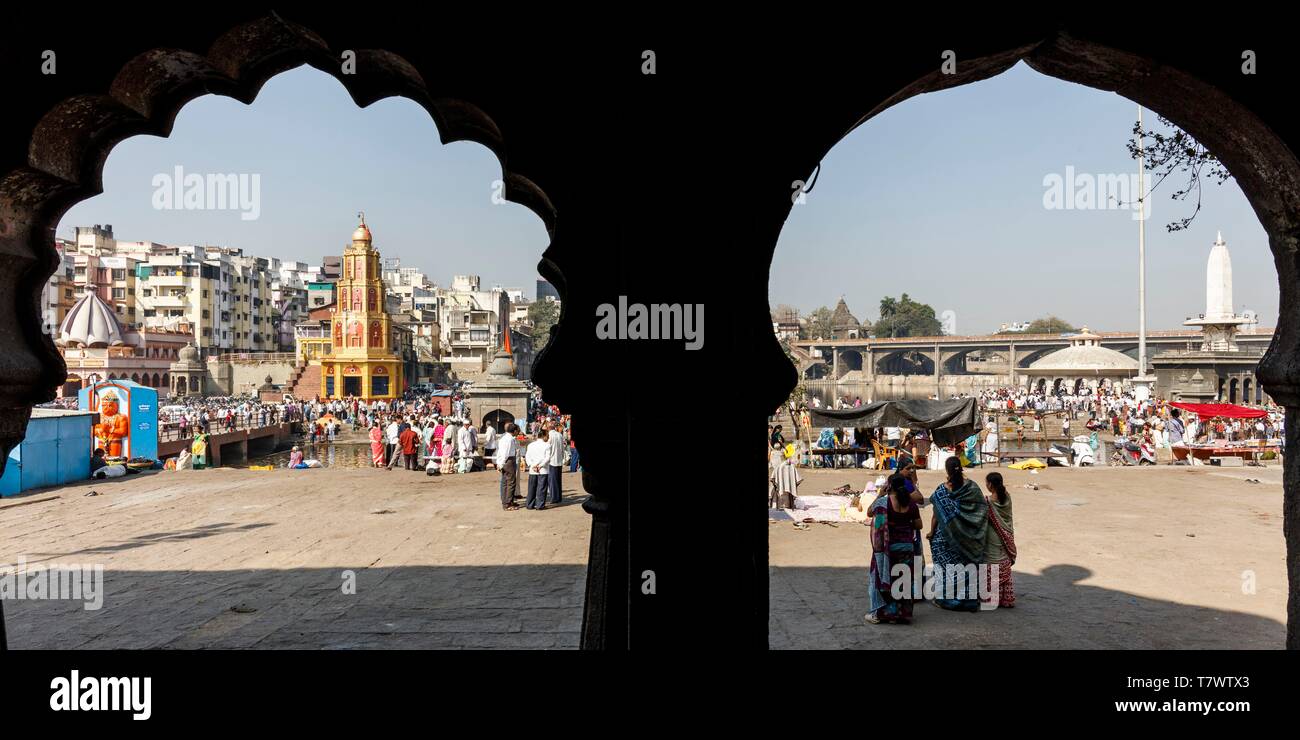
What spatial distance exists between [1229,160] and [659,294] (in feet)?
8.60

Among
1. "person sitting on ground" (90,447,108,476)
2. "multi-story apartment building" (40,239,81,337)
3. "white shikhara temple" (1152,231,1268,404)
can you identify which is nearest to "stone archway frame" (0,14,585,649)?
"person sitting on ground" (90,447,108,476)

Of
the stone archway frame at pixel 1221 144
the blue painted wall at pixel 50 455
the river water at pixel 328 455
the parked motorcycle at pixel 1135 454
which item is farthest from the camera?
the river water at pixel 328 455

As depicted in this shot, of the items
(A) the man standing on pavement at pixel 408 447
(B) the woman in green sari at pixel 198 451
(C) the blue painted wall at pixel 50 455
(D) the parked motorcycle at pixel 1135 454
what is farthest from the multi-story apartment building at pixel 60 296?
(D) the parked motorcycle at pixel 1135 454

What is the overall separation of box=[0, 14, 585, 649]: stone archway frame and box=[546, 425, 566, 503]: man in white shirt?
8722mm

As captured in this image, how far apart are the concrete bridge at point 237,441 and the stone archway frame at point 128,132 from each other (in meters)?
28.9

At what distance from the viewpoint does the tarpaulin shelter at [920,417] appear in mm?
16281

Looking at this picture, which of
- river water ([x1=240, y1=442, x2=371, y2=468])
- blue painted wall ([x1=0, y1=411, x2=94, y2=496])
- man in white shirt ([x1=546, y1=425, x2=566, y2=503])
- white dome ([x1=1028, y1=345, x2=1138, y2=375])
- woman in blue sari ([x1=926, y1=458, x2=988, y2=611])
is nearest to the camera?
woman in blue sari ([x1=926, y1=458, x2=988, y2=611])

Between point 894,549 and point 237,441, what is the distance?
39017 mm

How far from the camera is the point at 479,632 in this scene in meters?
5.95

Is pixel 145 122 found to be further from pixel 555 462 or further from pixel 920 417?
pixel 920 417

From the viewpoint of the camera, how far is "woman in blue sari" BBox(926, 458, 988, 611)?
6.73 meters

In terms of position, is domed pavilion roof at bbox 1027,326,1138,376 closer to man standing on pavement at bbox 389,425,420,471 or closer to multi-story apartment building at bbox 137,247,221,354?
man standing on pavement at bbox 389,425,420,471
